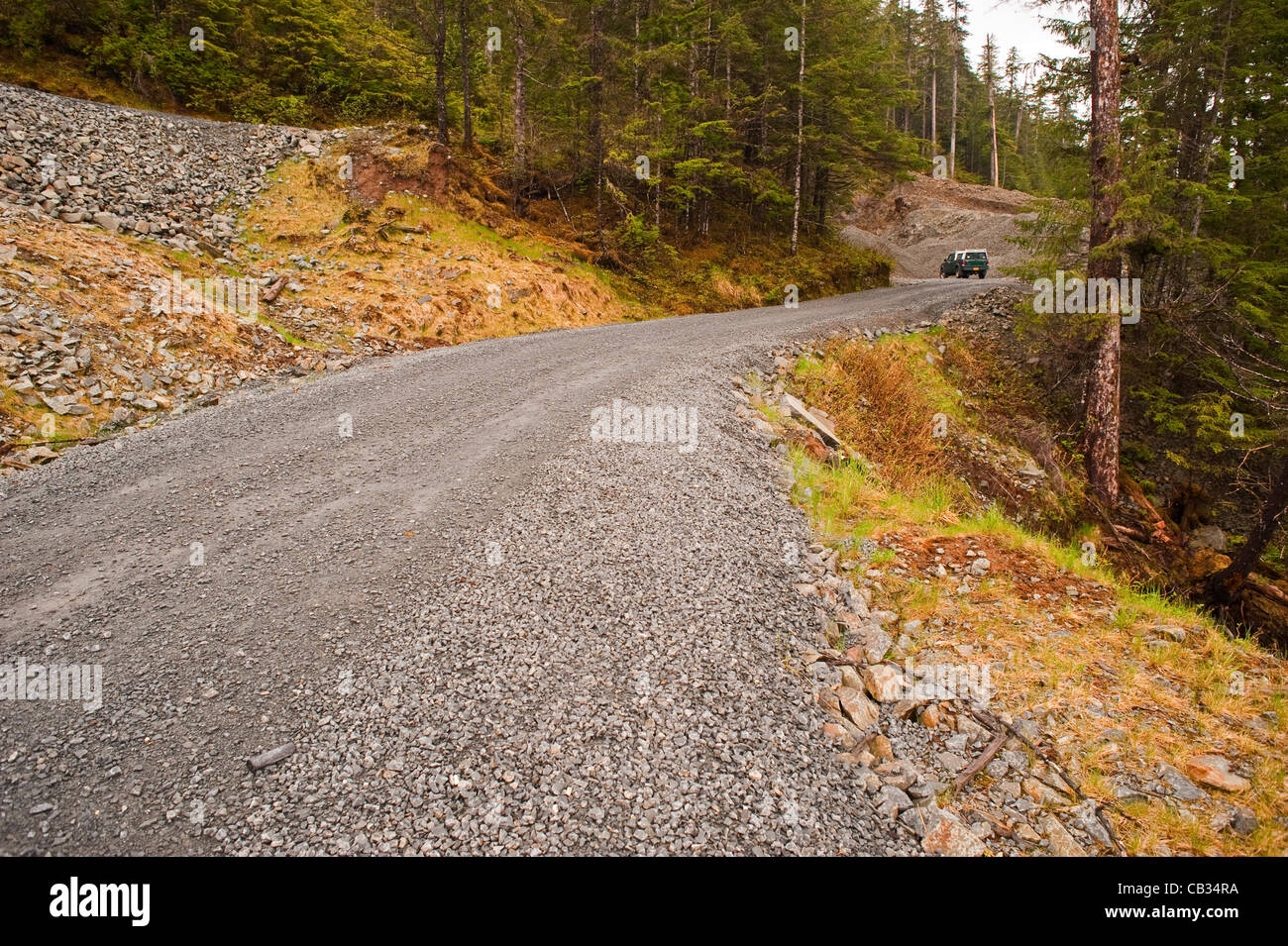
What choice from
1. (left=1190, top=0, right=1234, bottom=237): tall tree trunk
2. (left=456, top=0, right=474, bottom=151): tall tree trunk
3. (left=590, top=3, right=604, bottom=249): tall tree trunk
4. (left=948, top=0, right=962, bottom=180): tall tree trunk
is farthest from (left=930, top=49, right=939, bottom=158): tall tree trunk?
(left=456, top=0, right=474, bottom=151): tall tree trunk

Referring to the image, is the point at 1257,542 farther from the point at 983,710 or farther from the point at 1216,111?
the point at 1216,111

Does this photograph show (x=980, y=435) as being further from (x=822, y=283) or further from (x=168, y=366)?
(x=168, y=366)

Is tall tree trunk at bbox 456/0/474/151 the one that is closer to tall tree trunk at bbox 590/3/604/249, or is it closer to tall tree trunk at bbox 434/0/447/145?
tall tree trunk at bbox 434/0/447/145

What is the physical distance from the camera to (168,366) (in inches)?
372

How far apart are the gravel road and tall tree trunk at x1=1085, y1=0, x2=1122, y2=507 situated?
796cm

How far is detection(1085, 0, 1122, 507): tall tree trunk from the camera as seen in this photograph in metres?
10.3

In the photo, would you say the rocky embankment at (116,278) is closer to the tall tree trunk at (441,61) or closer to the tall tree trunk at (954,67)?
the tall tree trunk at (441,61)

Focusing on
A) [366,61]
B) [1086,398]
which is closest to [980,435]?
[1086,398]

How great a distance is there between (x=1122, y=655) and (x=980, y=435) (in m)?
8.63

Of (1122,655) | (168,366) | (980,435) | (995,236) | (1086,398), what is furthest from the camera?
(995,236)

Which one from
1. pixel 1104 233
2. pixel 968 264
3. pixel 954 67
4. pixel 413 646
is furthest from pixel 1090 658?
pixel 954 67

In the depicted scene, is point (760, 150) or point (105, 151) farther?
point (760, 150)

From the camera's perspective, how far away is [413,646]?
4.25 metres

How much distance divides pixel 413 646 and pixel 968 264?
36.7 m
